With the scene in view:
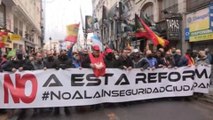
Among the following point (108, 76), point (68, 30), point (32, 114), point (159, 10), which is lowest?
point (32, 114)

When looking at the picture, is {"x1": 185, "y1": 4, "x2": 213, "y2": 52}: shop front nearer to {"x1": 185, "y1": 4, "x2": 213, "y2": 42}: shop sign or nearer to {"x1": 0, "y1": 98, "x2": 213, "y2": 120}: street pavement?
{"x1": 185, "y1": 4, "x2": 213, "y2": 42}: shop sign

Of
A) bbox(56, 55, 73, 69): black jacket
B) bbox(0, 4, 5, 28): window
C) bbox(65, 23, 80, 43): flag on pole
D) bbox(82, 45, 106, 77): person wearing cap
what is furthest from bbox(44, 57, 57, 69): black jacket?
bbox(0, 4, 5, 28): window

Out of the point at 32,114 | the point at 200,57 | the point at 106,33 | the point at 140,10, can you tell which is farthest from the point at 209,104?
the point at 106,33

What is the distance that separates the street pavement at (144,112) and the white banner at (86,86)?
0.26m

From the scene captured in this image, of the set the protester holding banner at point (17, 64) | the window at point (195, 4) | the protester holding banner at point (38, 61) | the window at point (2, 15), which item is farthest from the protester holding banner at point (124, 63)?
the window at point (2, 15)

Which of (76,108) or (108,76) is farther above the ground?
Result: (108,76)

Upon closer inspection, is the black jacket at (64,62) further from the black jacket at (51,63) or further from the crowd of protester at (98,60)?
the black jacket at (51,63)

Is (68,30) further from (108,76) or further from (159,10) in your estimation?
(159,10)

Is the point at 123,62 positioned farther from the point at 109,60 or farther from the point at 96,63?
Answer: the point at 96,63

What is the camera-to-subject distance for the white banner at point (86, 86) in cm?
1022

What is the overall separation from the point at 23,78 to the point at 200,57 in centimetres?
728

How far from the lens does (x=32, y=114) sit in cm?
1046

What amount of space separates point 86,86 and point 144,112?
1.74m

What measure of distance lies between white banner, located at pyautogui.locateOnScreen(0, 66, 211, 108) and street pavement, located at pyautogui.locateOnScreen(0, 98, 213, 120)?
0.26 meters
